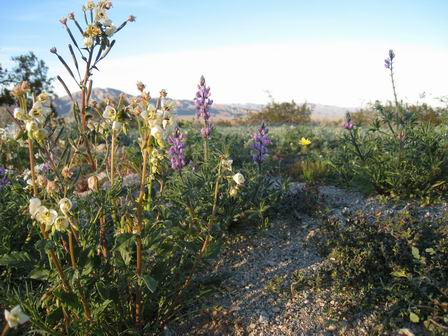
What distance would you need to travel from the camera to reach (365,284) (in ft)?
9.64

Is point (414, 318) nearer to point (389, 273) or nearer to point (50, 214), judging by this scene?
point (389, 273)

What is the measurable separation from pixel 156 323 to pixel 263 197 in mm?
1896

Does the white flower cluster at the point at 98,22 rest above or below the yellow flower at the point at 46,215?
above

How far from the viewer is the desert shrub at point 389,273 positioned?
2605mm

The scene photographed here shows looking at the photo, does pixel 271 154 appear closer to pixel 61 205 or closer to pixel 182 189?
pixel 182 189

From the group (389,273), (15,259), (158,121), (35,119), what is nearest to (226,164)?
(158,121)

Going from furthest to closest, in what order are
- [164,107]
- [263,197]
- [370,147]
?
1. [370,147]
2. [263,197]
3. [164,107]

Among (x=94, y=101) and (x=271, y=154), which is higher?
(x=94, y=101)

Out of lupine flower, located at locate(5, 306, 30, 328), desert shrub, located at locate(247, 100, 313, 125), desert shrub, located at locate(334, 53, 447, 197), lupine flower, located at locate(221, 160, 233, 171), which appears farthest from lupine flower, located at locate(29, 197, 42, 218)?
desert shrub, located at locate(247, 100, 313, 125)

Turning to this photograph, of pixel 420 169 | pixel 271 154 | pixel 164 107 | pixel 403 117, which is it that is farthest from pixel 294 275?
pixel 271 154

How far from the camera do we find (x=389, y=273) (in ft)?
9.62

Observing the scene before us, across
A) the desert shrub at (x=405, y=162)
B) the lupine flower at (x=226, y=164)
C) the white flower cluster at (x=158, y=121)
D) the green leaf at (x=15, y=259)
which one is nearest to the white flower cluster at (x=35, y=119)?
the white flower cluster at (x=158, y=121)

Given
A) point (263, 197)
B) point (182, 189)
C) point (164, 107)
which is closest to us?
point (164, 107)

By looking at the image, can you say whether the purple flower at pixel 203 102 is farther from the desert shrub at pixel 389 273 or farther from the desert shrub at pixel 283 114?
the desert shrub at pixel 283 114
